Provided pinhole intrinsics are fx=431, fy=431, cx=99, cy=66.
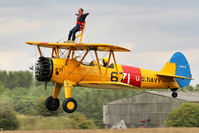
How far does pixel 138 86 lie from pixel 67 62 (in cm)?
426

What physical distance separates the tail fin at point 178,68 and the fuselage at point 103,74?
1.04 metres

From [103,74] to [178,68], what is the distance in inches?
225

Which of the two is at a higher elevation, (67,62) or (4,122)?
(67,62)

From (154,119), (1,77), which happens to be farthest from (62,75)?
(1,77)

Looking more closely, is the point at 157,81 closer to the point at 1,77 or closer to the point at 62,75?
the point at 62,75

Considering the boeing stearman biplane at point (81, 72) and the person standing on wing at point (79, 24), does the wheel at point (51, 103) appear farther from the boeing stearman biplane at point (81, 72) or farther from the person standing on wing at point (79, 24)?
the person standing on wing at point (79, 24)

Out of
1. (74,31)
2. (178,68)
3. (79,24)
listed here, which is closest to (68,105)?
(74,31)

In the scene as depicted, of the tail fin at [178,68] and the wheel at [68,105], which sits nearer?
the wheel at [68,105]

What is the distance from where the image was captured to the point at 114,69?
20312 mm

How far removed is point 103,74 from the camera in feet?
65.1

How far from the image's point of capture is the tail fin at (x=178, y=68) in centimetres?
2341

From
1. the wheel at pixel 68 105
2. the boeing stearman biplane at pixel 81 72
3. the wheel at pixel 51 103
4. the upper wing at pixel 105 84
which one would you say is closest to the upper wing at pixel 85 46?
the boeing stearman biplane at pixel 81 72

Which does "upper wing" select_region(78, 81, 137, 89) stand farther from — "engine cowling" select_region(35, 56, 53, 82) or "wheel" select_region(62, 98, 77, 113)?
"engine cowling" select_region(35, 56, 53, 82)

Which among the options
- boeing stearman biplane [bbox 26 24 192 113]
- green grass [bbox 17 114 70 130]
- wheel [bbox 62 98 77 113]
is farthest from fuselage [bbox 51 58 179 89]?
green grass [bbox 17 114 70 130]
